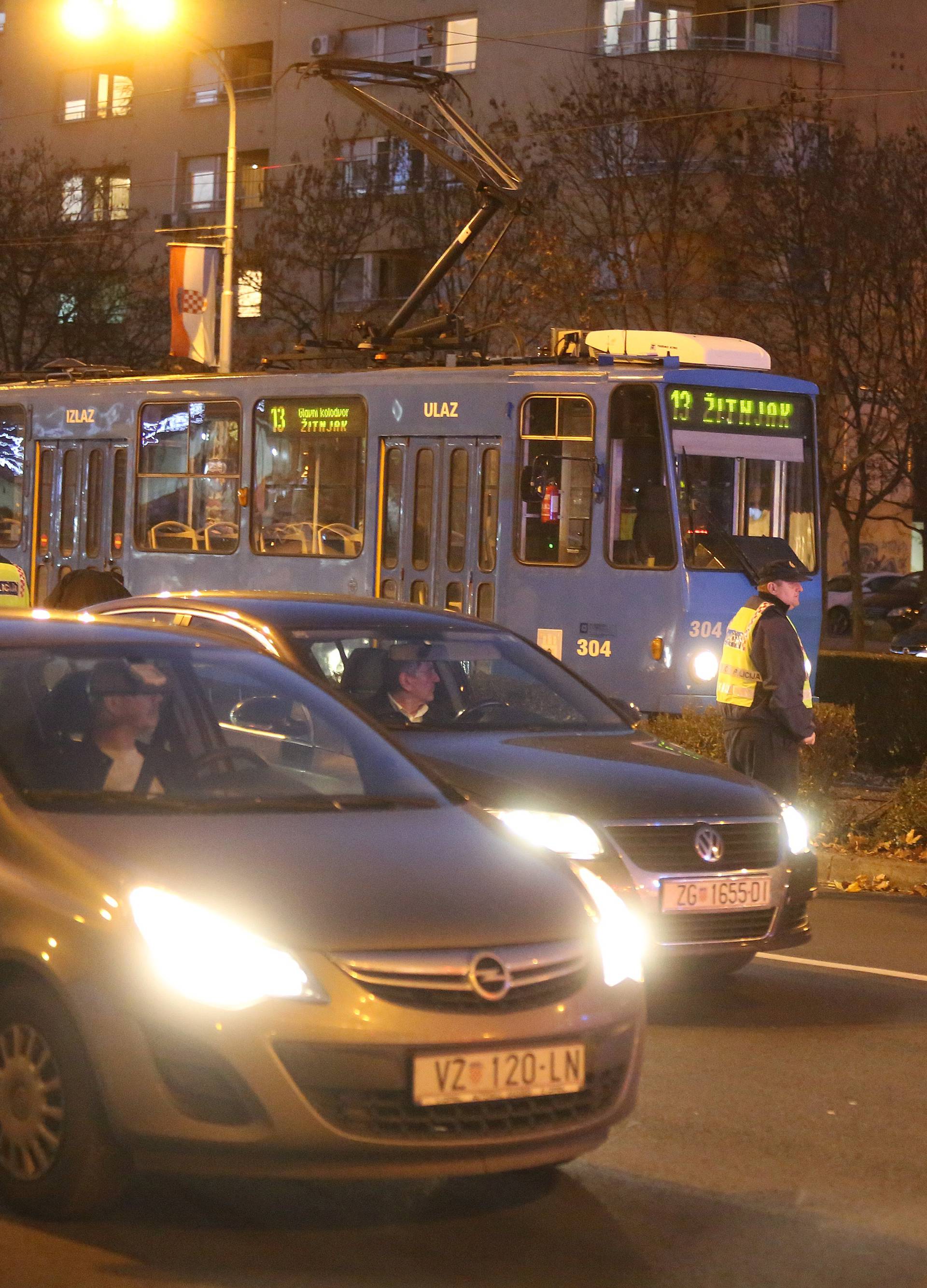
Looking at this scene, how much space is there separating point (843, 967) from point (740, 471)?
8.86 metres

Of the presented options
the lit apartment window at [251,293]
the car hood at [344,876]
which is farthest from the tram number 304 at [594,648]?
the lit apartment window at [251,293]

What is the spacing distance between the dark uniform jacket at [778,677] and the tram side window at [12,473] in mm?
13794

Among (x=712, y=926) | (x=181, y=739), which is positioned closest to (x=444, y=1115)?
(x=181, y=739)

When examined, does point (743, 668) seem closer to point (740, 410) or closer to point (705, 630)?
point (705, 630)

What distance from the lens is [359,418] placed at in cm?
1933

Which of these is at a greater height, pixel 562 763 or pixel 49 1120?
pixel 562 763

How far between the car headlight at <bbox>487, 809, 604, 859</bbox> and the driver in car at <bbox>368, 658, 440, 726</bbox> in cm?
110

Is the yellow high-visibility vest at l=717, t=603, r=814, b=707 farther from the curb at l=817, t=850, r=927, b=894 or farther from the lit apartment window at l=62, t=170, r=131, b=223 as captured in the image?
the lit apartment window at l=62, t=170, r=131, b=223

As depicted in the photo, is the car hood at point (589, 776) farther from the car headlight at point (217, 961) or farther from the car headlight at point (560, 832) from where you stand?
the car headlight at point (217, 961)

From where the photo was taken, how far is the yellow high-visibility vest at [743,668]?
10.8 metres

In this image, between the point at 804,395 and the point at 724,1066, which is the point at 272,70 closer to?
the point at 804,395

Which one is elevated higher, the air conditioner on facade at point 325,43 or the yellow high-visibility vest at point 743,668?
the air conditioner on facade at point 325,43

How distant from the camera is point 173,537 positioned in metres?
21.2

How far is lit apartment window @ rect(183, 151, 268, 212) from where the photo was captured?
53281 mm
